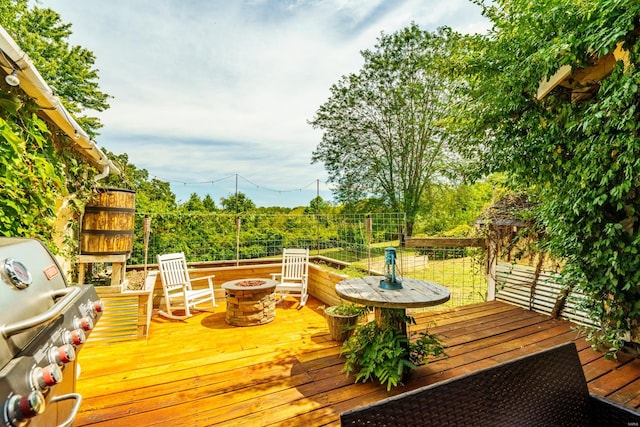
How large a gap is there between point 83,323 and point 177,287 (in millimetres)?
3529

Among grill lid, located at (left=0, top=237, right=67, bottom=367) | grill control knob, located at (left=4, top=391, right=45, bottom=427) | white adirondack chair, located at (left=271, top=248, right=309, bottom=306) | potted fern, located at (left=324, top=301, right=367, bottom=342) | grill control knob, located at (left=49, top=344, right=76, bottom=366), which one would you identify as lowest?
potted fern, located at (left=324, top=301, right=367, bottom=342)

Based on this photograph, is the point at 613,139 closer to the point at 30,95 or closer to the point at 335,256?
the point at 30,95

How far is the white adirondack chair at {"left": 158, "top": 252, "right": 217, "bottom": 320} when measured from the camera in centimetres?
419

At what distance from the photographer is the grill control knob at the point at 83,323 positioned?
1062 millimetres

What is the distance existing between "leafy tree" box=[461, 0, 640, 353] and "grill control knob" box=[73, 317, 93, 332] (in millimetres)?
3179

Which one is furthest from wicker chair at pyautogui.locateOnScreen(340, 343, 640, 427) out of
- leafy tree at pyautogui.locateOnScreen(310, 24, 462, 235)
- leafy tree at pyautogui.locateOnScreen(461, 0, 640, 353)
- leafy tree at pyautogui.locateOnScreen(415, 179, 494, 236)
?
leafy tree at pyautogui.locateOnScreen(415, 179, 494, 236)

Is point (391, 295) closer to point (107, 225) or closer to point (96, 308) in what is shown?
point (96, 308)

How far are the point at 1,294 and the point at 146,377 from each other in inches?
83.7

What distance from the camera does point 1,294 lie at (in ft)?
2.59

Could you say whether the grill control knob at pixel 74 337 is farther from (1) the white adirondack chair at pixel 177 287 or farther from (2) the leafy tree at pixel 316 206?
(2) the leafy tree at pixel 316 206

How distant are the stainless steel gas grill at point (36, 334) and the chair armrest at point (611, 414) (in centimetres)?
177

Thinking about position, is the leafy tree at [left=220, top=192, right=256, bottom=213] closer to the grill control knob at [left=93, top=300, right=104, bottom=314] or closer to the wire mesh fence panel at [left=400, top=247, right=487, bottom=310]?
the wire mesh fence panel at [left=400, top=247, right=487, bottom=310]

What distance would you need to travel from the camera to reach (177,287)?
4355 millimetres

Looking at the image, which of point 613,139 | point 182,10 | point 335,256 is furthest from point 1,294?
point 335,256
